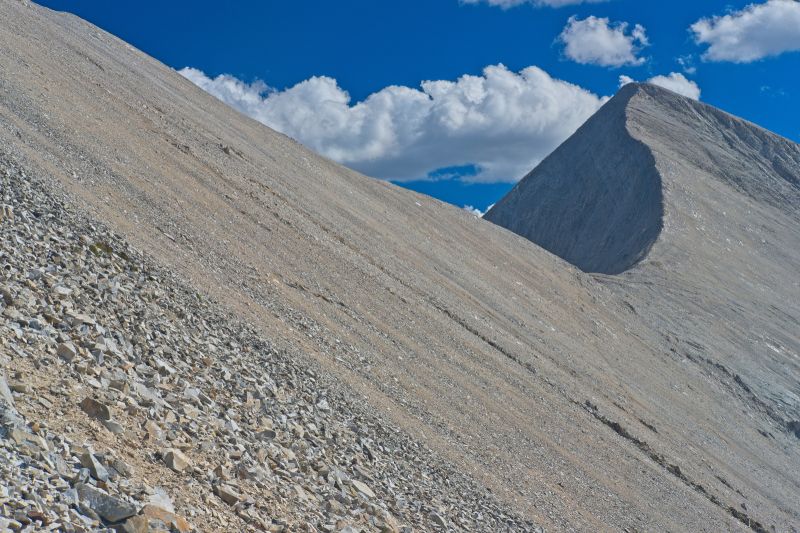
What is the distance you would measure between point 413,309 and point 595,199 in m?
69.8

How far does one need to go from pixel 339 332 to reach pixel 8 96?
1173 cm

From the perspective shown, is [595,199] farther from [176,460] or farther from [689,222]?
[176,460]

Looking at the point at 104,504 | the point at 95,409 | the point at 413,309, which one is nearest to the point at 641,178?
the point at 413,309

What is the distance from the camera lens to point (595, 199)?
308 ft

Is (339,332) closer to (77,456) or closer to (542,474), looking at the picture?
(542,474)

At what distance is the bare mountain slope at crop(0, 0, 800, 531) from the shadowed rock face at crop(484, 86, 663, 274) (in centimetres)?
3129

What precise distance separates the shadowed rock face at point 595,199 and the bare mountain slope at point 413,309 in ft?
103

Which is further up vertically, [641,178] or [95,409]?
[641,178]

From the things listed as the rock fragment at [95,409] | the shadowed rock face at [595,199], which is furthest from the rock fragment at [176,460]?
the shadowed rock face at [595,199]

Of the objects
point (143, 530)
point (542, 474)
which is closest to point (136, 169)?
point (542, 474)

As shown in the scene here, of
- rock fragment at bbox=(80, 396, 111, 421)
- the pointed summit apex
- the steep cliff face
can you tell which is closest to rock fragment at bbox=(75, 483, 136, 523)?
rock fragment at bbox=(80, 396, 111, 421)

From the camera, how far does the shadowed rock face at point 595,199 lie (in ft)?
271

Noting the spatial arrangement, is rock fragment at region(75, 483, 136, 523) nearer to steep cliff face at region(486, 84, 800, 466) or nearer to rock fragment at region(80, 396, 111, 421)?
rock fragment at region(80, 396, 111, 421)

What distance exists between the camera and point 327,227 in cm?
3192
